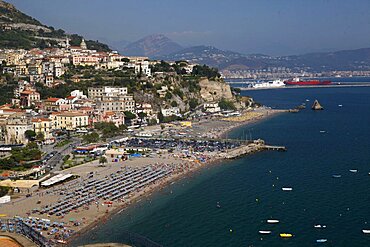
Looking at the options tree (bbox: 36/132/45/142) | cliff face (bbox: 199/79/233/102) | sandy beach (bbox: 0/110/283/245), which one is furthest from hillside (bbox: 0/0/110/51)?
sandy beach (bbox: 0/110/283/245)

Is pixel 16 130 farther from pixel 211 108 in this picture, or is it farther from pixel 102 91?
pixel 211 108

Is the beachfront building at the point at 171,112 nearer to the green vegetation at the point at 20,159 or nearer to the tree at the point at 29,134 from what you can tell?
the tree at the point at 29,134

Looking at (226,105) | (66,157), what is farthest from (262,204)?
(226,105)

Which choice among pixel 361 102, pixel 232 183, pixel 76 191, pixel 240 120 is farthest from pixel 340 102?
pixel 76 191

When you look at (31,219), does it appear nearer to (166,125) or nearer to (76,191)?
(76,191)

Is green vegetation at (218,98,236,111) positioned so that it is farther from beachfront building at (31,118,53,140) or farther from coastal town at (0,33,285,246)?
beachfront building at (31,118,53,140)

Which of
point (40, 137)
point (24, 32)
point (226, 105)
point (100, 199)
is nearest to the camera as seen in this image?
point (100, 199)
